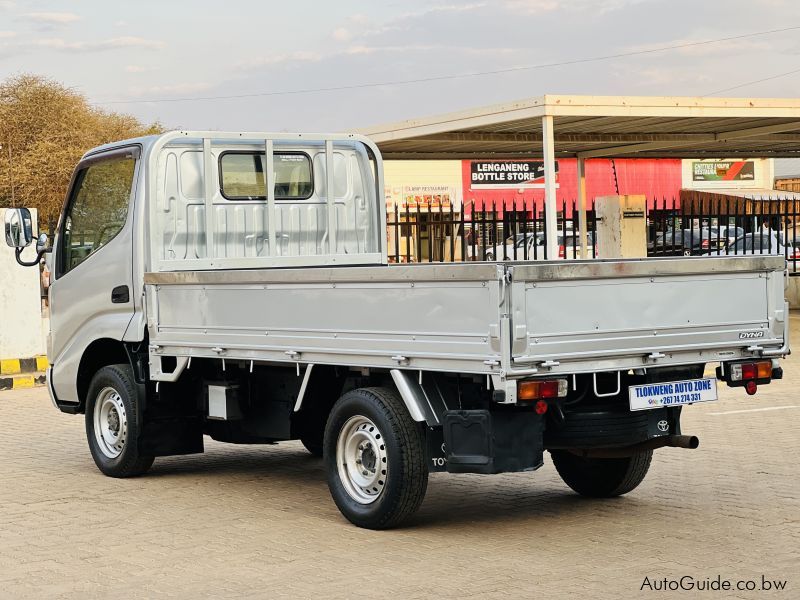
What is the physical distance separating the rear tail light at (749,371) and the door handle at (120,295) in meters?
4.41

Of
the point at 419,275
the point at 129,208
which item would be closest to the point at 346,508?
the point at 419,275

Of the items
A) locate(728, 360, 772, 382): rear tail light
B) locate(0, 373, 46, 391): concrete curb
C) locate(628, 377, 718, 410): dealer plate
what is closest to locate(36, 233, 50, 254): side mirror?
locate(628, 377, 718, 410): dealer plate

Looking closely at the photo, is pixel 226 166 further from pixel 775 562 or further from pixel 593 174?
pixel 593 174

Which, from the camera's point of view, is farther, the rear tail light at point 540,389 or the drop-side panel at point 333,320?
the drop-side panel at point 333,320

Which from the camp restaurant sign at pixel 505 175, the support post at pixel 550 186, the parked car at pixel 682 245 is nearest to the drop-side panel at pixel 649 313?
the support post at pixel 550 186

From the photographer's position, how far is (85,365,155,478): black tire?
31.7ft

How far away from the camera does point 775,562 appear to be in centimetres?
661

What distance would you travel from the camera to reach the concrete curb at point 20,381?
55.5 ft

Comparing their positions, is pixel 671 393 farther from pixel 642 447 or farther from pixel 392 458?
pixel 392 458

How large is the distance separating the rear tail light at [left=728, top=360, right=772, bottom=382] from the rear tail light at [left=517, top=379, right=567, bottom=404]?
4.43ft

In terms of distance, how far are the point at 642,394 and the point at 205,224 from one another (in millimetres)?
3966

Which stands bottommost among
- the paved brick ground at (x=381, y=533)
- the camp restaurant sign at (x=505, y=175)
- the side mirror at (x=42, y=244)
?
the paved brick ground at (x=381, y=533)

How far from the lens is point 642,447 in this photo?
782 cm

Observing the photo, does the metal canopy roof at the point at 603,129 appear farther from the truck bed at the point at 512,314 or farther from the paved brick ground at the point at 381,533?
the truck bed at the point at 512,314
